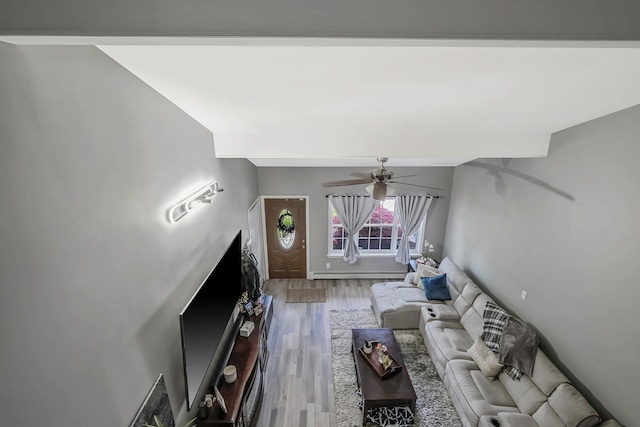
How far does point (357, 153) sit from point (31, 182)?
95.3 inches

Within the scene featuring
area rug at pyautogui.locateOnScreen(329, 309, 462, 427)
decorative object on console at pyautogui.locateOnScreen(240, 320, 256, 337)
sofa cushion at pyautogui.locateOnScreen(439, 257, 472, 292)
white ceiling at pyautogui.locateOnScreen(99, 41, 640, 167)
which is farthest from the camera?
sofa cushion at pyautogui.locateOnScreen(439, 257, 472, 292)

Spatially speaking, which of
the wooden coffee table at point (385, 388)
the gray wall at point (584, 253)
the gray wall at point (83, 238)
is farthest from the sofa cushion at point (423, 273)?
the gray wall at point (83, 238)

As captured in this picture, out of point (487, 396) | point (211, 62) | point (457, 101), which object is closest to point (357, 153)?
point (457, 101)

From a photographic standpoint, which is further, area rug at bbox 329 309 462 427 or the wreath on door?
the wreath on door

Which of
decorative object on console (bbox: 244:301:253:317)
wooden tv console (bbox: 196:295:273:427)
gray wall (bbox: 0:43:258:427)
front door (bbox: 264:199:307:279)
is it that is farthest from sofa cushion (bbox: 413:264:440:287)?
gray wall (bbox: 0:43:258:427)

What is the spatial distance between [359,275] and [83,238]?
542 centimetres

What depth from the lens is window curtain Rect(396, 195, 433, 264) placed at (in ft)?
18.6

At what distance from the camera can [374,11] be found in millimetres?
792

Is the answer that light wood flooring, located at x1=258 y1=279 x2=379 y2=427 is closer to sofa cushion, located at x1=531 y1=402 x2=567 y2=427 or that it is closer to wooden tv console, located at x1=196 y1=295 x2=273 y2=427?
wooden tv console, located at x1=196 y1=295 x2=273 y2=427

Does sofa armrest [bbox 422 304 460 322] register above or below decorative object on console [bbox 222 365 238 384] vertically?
below

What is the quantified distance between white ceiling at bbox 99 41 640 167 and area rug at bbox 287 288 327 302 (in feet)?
11.2

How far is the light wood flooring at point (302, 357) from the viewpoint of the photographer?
130 inches

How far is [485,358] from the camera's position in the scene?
11.0ft

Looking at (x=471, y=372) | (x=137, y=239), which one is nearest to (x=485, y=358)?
(x=471, y=372)
